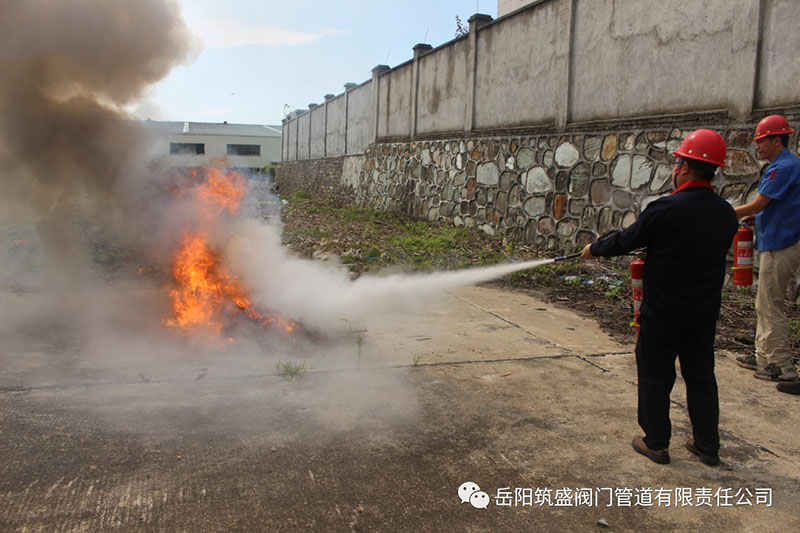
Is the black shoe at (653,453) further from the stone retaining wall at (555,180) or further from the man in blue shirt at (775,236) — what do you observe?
the stone retaining wall at (555,180)

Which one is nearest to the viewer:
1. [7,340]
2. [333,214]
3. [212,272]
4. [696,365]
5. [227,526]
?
[227,526]

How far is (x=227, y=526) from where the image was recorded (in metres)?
2.60

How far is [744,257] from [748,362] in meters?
0.94

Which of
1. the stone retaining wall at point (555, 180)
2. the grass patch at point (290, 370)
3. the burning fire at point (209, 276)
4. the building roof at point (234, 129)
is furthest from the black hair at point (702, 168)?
the building roof at point (234, 129)

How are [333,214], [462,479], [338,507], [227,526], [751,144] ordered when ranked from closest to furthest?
[227,526] < [338,507] < [462,479] < [751,144] < [333,214]

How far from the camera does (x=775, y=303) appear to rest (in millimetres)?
4648

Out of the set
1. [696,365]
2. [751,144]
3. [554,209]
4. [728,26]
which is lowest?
[696,365]

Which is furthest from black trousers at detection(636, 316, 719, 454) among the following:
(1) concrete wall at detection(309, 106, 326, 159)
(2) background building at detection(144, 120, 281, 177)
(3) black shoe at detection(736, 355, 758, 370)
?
(2) background building at detection(144, 120, 281, 177)

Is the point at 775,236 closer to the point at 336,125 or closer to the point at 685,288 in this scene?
the point at 685,288

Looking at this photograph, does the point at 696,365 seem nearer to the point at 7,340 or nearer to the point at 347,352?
the point at 347,352

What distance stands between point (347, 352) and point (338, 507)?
8.18 feet

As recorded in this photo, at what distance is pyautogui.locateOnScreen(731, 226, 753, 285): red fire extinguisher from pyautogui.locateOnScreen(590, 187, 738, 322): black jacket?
6.04 ft

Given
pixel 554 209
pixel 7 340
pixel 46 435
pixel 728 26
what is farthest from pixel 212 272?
pixel 728 26

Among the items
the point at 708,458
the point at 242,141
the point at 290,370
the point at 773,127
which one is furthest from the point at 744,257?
the point at 242,141
